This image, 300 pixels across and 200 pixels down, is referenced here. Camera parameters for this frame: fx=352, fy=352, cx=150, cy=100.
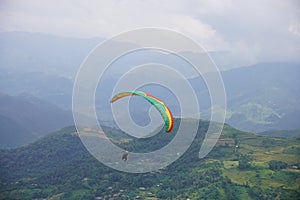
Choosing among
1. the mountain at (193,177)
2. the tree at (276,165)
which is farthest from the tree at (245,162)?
the tree at (276,165)

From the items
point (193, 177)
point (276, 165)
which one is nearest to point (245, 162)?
point (276, 165)

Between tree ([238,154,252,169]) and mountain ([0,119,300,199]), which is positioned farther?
tree ([238,154,252,169])

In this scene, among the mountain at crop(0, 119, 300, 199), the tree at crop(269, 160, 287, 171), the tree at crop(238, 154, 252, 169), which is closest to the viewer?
the mountain at crop(0, 119, 300, 199)

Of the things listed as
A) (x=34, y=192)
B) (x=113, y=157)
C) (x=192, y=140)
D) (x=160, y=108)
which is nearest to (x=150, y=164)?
(x=113, y=157)

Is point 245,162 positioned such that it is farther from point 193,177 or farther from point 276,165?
point 193,177

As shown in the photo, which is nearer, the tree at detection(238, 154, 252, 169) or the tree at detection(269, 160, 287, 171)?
the tree at detection(269, 160, 287, 171)

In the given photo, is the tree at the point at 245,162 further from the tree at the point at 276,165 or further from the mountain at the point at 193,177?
the tree at the point at 276,165

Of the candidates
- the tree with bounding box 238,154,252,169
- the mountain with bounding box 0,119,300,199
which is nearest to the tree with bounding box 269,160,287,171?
the mountain with bounding box 0,119,300,199

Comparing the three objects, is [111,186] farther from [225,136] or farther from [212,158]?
[225,136]

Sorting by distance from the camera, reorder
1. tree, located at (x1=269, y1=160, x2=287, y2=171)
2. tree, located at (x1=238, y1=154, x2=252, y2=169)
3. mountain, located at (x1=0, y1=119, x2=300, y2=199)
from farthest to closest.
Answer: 1. tree, located at (x1=238, y1=154, x2=252, y2=169)
2. tree, located at (x1=269, y1=160, x2=287, y2=171)
3. mountain, located at (x1=0, y1=119, x2=300, y2=199)

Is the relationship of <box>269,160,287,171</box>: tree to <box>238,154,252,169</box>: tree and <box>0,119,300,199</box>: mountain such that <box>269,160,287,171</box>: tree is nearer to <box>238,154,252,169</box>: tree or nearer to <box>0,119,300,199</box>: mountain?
<box>0,119,300,199</box>: mountain
